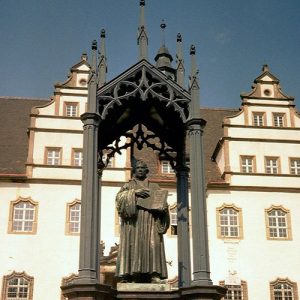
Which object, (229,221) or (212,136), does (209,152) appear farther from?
(229,221)

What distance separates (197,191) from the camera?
30.4 feet

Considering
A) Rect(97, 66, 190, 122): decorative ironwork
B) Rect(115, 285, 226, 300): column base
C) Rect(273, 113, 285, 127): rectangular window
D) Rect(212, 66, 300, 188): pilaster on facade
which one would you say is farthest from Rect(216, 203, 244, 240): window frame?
Rect(115, 285, 226, 300): column base

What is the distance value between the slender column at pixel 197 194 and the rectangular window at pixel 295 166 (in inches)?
751

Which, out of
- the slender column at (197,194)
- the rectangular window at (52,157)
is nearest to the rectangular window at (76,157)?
the rectangular window at (52,157)

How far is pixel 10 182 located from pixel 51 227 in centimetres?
273

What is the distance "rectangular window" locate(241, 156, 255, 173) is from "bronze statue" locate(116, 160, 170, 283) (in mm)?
18966

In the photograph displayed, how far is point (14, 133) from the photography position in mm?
30875

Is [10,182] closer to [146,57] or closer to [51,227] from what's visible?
[51,227]

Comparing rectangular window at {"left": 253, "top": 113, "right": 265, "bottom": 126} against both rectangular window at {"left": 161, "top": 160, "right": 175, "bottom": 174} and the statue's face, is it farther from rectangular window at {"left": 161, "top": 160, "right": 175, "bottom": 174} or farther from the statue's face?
the statue's face

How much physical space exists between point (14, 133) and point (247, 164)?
1164cm

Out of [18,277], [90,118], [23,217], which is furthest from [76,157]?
[90,118]

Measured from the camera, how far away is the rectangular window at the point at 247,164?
28250mm

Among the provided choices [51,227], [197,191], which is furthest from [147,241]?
[51,227]

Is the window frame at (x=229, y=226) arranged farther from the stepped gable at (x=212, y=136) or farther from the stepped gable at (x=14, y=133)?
the stepped gable at (x=14, y=133)
